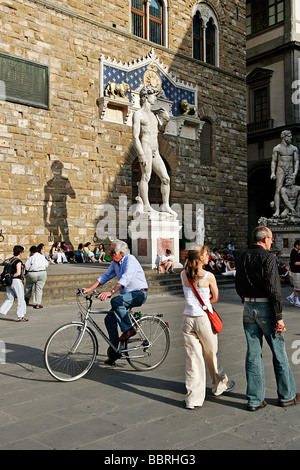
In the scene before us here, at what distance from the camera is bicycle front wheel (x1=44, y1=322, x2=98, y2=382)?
4949mm

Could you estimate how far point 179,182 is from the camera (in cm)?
2058

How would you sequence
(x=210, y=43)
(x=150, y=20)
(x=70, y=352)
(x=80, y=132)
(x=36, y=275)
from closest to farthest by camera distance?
(x=70, y=352)
(x=36, y=275)
(x=80, y=132)
(x=150, y=20)
(x=210, y=43)

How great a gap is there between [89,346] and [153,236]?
Answer: 30.4 feet

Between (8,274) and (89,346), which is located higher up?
(8,274)

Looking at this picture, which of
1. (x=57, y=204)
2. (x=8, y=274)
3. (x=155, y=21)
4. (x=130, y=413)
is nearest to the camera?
(x=130, y=413)

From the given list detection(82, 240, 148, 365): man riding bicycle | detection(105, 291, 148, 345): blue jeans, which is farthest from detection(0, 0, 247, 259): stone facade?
detection(105, 291, 148, 345): blue jeans

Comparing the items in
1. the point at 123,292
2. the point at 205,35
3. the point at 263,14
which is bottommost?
the point at 123,292

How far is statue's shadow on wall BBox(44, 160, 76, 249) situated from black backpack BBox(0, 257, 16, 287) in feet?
23.4

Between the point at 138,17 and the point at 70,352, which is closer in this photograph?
the point at 70,352

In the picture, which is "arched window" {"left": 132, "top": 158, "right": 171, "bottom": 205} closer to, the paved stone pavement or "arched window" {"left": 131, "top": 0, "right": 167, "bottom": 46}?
"arched window" {"left": 131, "top": 0, "right": 167, "bottom": 46}

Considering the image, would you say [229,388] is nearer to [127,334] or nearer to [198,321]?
[198,321]

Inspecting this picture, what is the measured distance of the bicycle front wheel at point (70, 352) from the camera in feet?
16.2

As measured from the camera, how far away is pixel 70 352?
5.08m

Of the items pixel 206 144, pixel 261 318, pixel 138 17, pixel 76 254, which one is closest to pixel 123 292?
pixel 261 318
